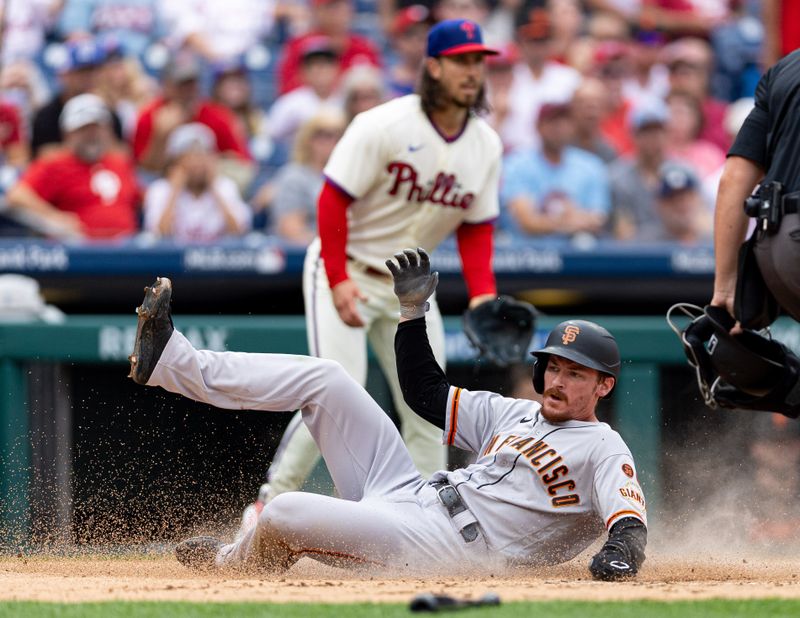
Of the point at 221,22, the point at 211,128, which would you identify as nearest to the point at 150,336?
the point at 211,128

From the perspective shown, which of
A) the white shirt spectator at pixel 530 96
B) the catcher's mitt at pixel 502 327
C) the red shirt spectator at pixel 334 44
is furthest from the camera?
the red shirt spectator at pixel 334 44

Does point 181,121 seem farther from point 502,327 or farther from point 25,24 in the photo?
point 502,327

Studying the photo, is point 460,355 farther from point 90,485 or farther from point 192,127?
→ point 192,127

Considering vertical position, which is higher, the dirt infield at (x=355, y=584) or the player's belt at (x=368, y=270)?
the player's belt at (x=368, y=270)

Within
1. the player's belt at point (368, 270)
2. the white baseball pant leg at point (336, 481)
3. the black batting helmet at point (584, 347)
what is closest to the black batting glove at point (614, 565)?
the white baseball pant leg at point (336, 481)

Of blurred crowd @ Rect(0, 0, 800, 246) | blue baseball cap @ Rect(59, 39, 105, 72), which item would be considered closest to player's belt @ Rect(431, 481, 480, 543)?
blurred crowd @ Rect(0, 0, 800, 246)

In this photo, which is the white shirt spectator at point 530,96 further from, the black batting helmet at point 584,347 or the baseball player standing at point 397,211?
the black batting helmet at point 584,347

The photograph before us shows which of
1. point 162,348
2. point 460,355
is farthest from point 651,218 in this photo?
point 162,348

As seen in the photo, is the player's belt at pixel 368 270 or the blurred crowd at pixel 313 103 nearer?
the player's belt at pixel 368 270
